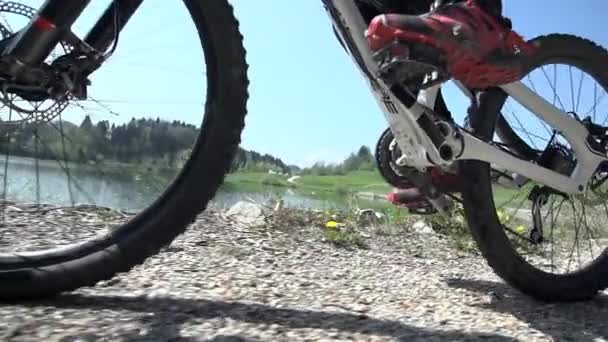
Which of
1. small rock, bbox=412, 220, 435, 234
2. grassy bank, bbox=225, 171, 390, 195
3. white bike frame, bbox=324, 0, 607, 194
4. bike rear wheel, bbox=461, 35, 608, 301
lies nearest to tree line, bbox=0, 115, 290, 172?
white bike frame, bbox=324, 0, 607, 194

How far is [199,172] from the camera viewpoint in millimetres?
2062

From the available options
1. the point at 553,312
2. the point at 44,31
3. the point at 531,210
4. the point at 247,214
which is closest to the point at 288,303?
the point at 553,312

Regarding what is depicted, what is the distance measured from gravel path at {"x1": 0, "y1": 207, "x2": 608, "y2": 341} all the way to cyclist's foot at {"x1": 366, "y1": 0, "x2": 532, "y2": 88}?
3.18ft

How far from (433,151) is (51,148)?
151cm

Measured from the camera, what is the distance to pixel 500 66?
2.51m

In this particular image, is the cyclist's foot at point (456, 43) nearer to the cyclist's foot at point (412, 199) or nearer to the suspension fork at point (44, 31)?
the cyclist's foot at point (412, 199)

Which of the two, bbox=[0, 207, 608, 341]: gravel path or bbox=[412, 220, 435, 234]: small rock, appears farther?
bbox=[412, 220, 435, 234]: small rock

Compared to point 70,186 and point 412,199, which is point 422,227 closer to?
point 412,199


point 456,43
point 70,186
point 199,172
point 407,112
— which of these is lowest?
point 70,186

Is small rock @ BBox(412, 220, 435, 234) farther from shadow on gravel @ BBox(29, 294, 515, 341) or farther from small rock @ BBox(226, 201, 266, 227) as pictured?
shadow on gravel @ BBox(29, 294, 515, 341)

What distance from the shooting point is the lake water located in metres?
2.27

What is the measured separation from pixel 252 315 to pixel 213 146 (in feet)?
1.98

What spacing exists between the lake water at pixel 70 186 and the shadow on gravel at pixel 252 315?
14.7 inches

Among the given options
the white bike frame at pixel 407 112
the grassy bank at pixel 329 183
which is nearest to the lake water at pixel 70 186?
the white bike frame at pixel 407 112
